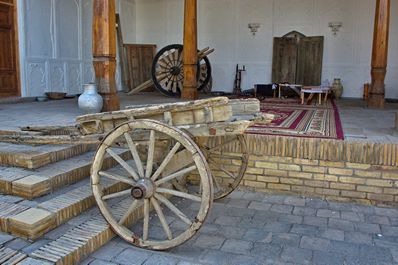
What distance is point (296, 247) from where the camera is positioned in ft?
10.1

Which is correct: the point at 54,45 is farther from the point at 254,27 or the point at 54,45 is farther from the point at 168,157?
the point at 168,157

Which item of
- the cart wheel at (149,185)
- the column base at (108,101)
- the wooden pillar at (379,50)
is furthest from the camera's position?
the wooden pillar at (379,50)

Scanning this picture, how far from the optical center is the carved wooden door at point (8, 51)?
7990mm

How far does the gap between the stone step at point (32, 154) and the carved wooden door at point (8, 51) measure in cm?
483

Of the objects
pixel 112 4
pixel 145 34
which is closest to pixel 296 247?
pixel 112 4

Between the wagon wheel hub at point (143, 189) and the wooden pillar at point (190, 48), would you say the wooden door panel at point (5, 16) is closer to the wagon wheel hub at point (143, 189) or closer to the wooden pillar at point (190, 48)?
the wooden pillar at point (190, 48)

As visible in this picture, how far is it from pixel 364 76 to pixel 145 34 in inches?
278

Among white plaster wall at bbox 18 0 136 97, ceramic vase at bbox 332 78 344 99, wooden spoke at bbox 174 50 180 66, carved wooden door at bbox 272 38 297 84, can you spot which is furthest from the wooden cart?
carved wooden door at bbox 272 38 297 84

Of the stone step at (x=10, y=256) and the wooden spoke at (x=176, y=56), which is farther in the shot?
the wooden spoke at (x=176, y=56)

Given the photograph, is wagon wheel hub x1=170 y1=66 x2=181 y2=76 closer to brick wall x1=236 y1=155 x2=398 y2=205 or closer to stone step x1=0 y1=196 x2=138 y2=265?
brick wall x1=236 y1=155 x2=398 y2=205

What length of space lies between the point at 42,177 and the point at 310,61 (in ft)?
31.7

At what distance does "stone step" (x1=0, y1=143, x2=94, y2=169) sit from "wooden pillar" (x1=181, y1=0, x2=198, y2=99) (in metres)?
4.90

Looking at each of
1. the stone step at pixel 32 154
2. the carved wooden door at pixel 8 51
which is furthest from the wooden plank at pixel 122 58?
the stone step at pixel 32 154

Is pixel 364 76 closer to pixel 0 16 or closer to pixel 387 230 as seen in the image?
pixel 387 230
